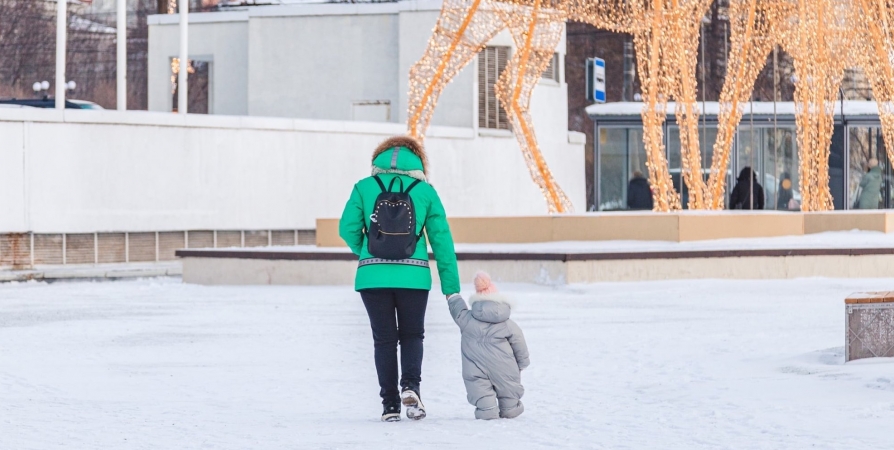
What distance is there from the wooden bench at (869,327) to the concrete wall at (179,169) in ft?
49.3

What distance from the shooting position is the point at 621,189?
1232 inches

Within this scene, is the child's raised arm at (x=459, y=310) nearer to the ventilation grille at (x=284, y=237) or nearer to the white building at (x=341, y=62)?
A: the ventilation grille at (x=284, y=237)

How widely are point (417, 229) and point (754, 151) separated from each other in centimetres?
2406

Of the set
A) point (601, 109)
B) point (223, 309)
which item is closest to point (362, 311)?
point (223, 309)

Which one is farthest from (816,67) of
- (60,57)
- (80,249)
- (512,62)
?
(60,57)

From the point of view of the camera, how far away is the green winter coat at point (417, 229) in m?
7.86

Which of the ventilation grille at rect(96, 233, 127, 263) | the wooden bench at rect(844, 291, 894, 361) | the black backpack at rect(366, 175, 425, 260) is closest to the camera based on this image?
the black backpack at rect(366, 175, 425, 260)

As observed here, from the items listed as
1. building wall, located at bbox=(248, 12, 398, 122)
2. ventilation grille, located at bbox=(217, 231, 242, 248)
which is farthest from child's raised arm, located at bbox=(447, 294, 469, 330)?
building wall, located at bbox=(248, 12, 398, 122)

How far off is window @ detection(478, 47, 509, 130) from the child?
21531mm

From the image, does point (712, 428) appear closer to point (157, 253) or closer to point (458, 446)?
point (458, 446)

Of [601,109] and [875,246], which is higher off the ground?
[601,109]

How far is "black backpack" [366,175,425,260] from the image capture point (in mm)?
7816

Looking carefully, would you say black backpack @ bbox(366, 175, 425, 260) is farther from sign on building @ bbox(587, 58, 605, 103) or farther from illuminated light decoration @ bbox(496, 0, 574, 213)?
sign on building @ bbox(587, 58, 605, 103)

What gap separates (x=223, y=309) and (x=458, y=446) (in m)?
8.98
